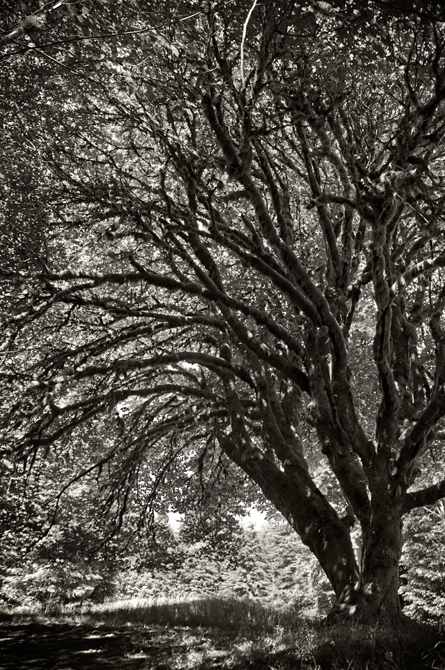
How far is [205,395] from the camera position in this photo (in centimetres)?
869

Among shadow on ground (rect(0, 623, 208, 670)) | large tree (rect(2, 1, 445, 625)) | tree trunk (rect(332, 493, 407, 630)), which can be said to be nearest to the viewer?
large tree (rect(2, 1, 445, 625))

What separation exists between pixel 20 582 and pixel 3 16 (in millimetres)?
17669

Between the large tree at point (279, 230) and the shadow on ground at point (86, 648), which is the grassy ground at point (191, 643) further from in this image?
the large tree at point (279, 230)

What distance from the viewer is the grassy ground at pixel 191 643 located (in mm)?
4551

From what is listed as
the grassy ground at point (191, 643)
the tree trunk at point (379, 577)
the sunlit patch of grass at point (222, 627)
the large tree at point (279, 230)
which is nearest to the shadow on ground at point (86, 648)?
the grassy ground at point (191, 643)

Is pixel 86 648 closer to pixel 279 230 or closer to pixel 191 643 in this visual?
pixel 191 643

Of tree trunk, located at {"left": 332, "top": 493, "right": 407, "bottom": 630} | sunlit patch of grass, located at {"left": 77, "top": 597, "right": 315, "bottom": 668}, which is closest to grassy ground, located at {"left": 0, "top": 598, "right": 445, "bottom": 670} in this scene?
sunlit patch of grass, located at {"left": 77, "top": 597, "right": 315, "bottom": 668}

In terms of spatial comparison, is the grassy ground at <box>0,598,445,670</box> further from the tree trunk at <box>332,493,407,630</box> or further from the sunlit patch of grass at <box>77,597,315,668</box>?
the tree trunk at <box>332,493,407,630</box>

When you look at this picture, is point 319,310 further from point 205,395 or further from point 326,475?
point 326,475

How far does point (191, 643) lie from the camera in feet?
22.7

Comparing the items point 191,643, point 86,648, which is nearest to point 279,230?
point 191,643

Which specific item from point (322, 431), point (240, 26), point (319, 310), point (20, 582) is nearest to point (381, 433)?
point (322, 431)

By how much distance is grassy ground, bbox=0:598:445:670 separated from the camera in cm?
455

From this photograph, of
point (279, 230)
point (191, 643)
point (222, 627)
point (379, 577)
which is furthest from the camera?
point (222, 627)
